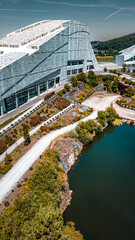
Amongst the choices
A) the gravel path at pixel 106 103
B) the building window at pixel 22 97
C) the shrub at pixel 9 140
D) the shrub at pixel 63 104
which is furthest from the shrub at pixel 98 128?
the building window at pixel 22 97

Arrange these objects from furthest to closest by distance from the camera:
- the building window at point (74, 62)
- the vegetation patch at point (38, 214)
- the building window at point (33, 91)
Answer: the building window at point (74, 62) < the building window at point (33, 91) < the vegetation patch at point (38, 214)

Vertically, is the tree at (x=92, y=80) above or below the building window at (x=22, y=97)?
above

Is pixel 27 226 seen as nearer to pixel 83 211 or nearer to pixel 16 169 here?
pixel 83 211

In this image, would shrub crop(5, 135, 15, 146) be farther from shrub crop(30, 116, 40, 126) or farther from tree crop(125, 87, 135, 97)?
tree crop(125, 87, 135, 97)

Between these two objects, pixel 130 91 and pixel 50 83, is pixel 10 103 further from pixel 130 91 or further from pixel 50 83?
pixel 130 91

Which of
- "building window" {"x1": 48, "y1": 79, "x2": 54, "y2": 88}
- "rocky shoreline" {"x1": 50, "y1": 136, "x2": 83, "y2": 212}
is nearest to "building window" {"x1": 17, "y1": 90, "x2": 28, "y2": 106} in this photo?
"building window" {"x1": 48, "y1": 79, "x2": 54, "y2": 88}

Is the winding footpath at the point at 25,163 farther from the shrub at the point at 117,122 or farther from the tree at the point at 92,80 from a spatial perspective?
the tree at the point at 92,80
